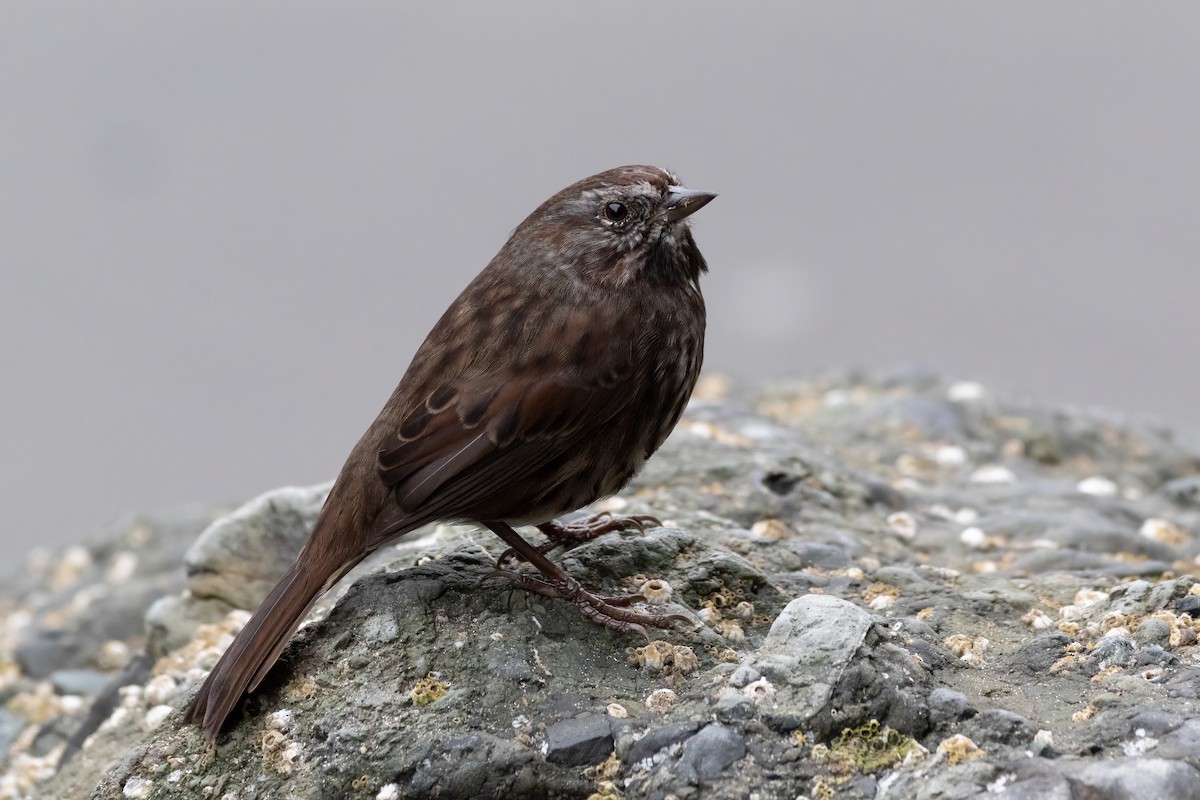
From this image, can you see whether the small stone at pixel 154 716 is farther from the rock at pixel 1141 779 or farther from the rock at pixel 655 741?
the rock at pixel 1141 779

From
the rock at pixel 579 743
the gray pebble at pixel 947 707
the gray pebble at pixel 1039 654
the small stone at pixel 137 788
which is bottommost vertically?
the small stone at pixel 137 788

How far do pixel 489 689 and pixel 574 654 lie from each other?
0.29m

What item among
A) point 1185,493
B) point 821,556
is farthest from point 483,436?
point 1185,493

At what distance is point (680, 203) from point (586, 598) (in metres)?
1.30

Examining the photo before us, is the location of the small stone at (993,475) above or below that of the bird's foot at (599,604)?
above

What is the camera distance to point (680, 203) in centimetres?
418

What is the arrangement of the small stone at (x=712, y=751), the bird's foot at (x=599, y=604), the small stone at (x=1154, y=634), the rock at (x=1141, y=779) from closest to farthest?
1. the rock at (x=1141, y=779)
2. the small stone at (x=712, y=751)
3. the small stone at (x=1154, y=634)
4. the bird's foot at (x=599, y=604)

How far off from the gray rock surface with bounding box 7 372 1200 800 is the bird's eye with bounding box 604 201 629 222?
99cm

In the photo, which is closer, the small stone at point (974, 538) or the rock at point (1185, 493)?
the small stone at point (974, 538)

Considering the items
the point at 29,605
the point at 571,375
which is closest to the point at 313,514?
the point at 571,375

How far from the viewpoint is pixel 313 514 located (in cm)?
473

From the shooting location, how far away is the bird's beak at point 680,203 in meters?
4.16

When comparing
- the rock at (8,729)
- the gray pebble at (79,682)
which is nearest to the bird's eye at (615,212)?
the gray pebble at (79,682)

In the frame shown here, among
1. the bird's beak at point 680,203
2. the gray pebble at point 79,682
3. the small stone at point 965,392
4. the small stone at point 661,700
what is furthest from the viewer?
the small stone at point 965,392
